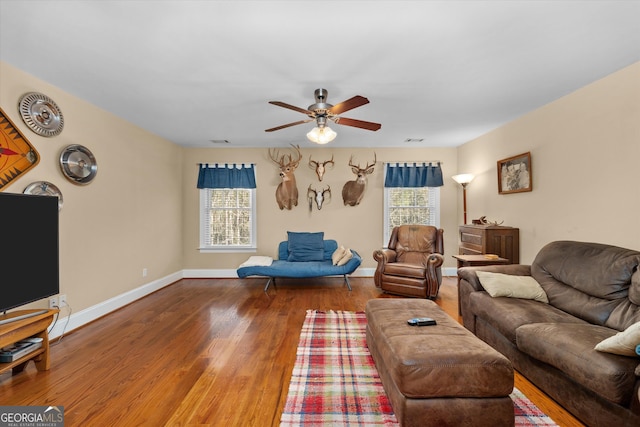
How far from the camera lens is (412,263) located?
4699 millimetres

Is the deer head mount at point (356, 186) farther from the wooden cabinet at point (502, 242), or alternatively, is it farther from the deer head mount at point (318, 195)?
the wooden cabinet at point (502, 242)

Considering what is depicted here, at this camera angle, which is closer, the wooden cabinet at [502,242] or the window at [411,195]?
the wooden cabinet at [502,242]

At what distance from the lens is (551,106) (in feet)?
11.2

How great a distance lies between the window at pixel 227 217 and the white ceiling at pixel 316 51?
221 cm

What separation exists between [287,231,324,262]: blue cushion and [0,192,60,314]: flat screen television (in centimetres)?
331

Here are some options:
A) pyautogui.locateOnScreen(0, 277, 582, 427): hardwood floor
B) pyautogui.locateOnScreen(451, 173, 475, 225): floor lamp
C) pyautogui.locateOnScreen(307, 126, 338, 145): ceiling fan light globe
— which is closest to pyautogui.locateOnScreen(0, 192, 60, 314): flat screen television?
pyautogui.locateOnScreen(0, 277, 582, 427): hardwood floor

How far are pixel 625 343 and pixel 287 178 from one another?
4.55m

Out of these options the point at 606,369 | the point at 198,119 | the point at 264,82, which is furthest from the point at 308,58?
the point at 606,369

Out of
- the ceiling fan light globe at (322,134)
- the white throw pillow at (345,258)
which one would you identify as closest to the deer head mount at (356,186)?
the white throw pillow at (345,258)

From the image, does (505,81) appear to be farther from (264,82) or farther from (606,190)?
(264,82)

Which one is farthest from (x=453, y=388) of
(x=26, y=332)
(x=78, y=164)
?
(x=78, y=164)

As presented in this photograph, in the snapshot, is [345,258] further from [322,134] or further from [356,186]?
[322,134]

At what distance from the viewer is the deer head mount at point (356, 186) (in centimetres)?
543

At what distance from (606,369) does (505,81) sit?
2540 mm
